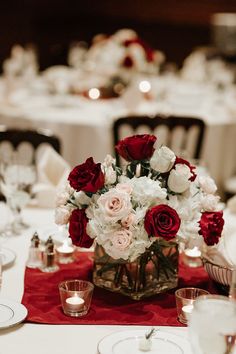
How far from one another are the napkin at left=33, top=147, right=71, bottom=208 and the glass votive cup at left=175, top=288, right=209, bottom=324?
1044 mm

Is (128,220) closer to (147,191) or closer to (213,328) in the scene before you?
(147,191)

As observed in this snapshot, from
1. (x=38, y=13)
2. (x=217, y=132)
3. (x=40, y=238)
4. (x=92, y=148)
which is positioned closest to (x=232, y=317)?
(x=40, y=238)

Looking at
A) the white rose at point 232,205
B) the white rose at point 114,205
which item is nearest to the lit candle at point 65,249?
the white rose at point 114,205

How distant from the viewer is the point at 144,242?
1.73 metres

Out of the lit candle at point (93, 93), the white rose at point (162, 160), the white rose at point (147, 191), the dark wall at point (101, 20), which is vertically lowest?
the white rose at point (147, 191)

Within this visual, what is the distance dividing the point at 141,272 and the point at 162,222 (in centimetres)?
19

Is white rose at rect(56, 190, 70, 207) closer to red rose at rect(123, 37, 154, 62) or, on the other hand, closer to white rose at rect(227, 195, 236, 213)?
white rose at rect(227, 195, 236, 213)

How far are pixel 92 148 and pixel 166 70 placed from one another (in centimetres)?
244

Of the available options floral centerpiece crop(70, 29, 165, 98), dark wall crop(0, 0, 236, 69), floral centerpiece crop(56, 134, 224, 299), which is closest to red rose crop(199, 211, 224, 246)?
floral centerpiece crop(56, 134, 224, 299)

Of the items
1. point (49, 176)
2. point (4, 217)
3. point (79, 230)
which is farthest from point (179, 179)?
point (49, 176)

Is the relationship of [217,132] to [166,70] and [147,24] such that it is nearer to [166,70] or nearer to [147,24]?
[166,70]

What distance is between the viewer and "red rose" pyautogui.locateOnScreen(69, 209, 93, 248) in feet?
5.89

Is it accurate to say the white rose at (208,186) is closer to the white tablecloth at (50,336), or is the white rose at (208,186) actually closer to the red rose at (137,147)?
the red rose at (137,147)

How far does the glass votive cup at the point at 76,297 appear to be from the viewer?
1.74m
